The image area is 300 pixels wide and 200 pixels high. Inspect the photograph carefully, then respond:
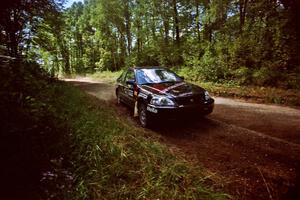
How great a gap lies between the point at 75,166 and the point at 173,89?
3.97 metres

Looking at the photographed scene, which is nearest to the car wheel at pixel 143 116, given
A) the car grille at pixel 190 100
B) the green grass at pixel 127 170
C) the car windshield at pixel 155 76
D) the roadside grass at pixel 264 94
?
the car windshield at pixel 155 76

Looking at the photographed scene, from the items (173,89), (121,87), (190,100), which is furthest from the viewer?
(121,87)

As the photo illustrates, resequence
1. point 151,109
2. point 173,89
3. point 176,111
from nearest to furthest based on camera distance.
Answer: point 176,111 < point 151,109 < point 173,89

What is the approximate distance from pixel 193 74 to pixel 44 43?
11.7 meters

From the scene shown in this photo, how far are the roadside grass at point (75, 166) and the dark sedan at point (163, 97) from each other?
177cm

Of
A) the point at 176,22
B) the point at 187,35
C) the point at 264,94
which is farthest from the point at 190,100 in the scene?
the point at 176,22

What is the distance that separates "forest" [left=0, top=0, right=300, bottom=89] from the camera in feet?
46.8

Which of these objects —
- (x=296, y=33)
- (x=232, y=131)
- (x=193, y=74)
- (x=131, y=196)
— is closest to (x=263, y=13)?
(x=296, y=33)

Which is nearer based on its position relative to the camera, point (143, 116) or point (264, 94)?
point (143, 116)

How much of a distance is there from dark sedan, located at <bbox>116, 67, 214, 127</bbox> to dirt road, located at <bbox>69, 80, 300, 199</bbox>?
0.53 metres

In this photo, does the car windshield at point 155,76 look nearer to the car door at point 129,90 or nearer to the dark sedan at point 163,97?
the dark sedan at point 163,97

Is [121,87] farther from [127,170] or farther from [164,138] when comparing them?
[127,170]

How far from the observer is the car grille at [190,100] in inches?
273

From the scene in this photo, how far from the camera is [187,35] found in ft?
87.9
